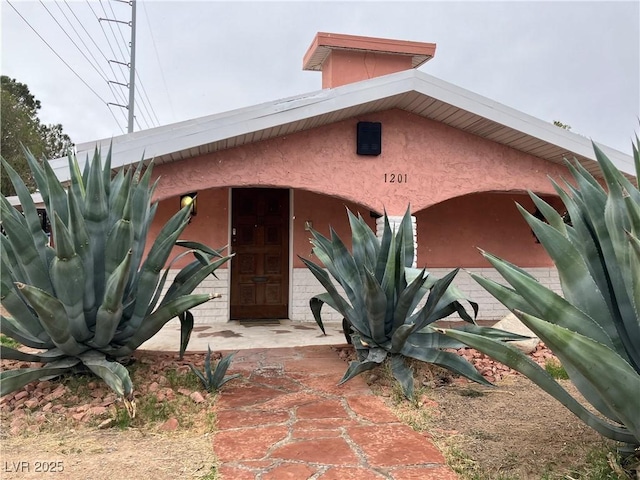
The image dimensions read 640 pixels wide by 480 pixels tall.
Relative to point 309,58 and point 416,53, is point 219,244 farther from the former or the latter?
point 416,53

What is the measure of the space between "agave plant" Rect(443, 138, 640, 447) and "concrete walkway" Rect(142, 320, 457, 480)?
872 millimetres

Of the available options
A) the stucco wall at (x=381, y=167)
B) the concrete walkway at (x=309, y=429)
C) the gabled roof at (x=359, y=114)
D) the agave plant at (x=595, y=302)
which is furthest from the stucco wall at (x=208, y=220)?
the agave plant at (x=595, y=302)

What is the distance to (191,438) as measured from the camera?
2.96 metres

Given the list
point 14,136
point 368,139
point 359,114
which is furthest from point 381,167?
point 14,136

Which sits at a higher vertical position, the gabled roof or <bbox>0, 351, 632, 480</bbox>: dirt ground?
the gabled roof

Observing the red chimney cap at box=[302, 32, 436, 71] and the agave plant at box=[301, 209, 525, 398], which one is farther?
the red chimney cap at box=[302, 32, 436, 71]

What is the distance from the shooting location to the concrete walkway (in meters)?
2.50

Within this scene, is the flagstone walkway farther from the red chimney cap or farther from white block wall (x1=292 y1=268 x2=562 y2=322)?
the red chimney cap

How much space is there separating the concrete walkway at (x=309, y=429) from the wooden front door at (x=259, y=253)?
282 cm

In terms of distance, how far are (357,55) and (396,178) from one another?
4.63 meters

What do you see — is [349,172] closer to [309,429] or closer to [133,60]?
[309,429]

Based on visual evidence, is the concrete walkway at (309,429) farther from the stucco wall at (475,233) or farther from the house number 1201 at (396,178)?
the stucco wall at (475,233)

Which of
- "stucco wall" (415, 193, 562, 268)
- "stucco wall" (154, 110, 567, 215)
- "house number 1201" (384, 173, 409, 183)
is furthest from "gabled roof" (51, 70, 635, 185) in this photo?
"stucco wall" (415, 193, 562, 268)

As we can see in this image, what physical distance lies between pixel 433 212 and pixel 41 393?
6622 millimetres
